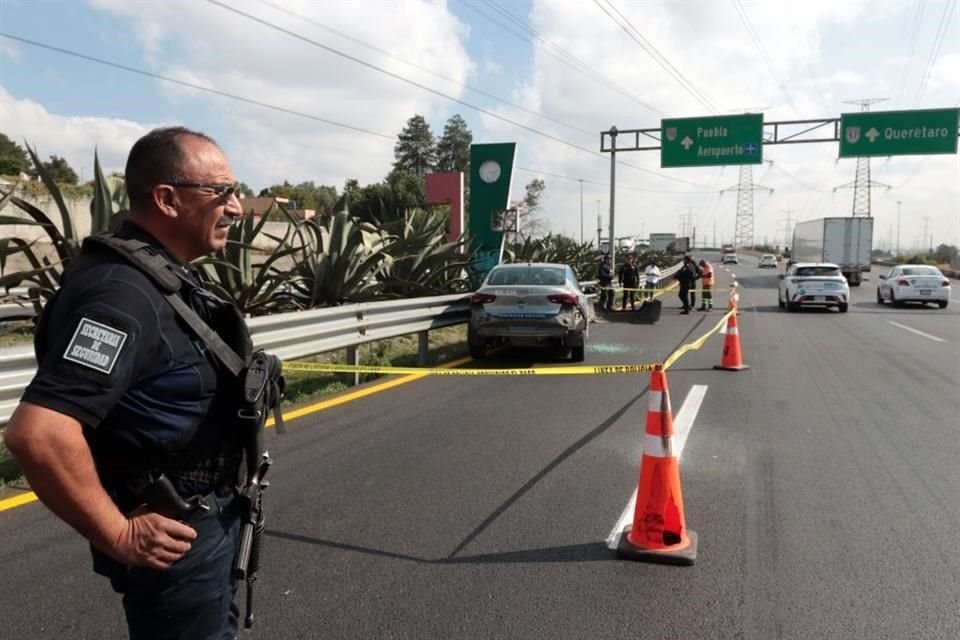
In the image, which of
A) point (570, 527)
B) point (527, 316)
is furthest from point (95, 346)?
point (527, 316)

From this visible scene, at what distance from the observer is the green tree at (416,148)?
113 meters

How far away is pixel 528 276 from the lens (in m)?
11.2

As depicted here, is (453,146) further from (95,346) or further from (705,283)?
(95,346)

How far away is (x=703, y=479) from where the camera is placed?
5262 mm

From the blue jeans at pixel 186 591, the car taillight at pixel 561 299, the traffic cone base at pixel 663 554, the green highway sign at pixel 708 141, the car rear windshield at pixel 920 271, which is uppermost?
the green highway sign at pixel 708 141

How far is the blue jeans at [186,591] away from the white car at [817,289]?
73.6 ft

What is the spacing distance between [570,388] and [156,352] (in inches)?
292

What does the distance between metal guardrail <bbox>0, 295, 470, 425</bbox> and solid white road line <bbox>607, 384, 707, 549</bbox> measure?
3581 mm

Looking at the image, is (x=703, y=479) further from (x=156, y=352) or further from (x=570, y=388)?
(x=156, y=352)

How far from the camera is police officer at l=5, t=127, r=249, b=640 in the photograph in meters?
1.58

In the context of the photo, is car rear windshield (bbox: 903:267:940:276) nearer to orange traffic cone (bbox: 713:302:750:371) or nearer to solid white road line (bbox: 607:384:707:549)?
orange traffic cone (bbox: 713:302:750:371)

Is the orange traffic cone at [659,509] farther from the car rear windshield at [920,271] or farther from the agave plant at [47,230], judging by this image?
the car rear windshield at [920,271]

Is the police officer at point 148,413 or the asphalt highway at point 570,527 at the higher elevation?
the police officer at point 148,413

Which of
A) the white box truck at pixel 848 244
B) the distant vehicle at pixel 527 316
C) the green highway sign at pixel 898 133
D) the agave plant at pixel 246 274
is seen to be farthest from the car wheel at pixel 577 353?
the white box truck at pixel 848 244
